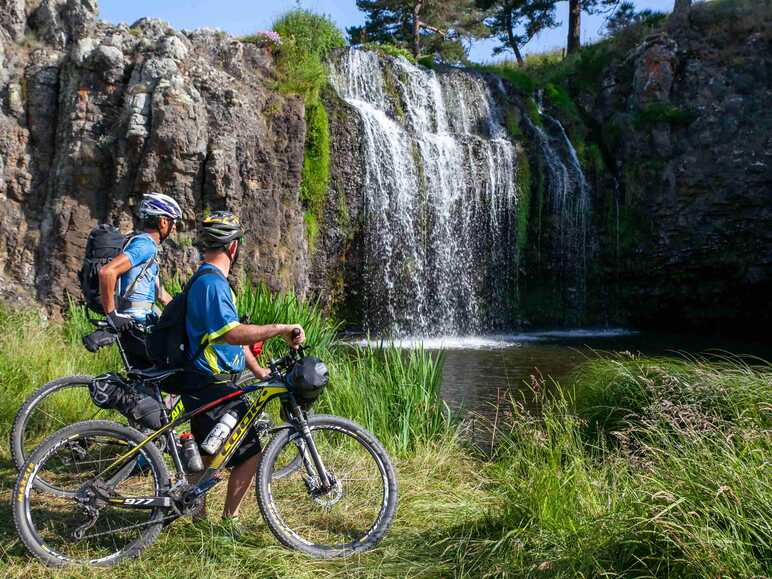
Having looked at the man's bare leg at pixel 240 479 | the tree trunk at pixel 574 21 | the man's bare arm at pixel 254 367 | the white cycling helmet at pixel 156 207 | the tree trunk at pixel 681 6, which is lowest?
the man's bare leg at pixel 240 479

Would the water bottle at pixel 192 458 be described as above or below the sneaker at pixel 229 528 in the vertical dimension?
above

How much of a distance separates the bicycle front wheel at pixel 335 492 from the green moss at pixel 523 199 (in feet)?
41.4

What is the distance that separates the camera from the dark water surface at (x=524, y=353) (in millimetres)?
8727

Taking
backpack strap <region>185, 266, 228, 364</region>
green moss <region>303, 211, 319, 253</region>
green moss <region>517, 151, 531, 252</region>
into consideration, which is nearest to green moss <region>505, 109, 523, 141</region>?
green moss <region>517, 151, 531, 252</region>

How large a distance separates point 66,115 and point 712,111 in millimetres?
12999

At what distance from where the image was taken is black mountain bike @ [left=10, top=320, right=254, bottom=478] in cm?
429

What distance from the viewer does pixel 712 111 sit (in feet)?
50.9

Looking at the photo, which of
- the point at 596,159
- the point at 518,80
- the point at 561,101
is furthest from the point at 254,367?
the point at 518,80

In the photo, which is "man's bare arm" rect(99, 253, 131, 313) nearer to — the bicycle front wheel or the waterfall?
the bicycle front wheel

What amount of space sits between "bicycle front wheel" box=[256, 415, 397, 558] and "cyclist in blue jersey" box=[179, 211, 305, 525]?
8.6 inches

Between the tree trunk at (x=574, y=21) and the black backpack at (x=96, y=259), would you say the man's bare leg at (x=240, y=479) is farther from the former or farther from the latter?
the tree trunk at (x=574, y=21)

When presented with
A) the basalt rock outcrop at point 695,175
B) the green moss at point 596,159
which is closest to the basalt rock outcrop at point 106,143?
the green moss at point 596,159

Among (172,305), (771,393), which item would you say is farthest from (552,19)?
(172,305)

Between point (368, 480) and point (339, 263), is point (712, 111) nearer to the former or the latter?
point (339, 263)
